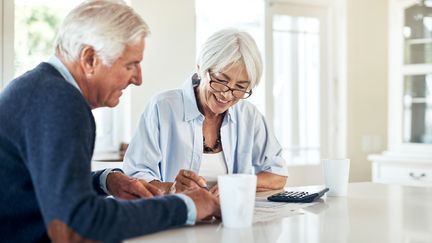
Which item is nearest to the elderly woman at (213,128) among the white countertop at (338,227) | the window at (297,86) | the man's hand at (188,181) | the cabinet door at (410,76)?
the man's hand at (188,181)

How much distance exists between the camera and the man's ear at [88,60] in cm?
114

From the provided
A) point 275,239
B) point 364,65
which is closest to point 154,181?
point 275,239

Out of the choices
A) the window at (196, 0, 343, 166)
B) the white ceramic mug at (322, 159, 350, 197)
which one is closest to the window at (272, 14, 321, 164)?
the window at (196, 0, 343, 166)

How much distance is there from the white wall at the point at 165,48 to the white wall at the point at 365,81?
4.29ft

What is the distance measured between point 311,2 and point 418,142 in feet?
4.09

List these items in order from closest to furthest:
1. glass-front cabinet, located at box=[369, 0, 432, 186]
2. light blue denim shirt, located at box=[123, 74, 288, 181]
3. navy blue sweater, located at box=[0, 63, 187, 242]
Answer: navy blue sweater, located at box=[0, 63, 187, 242] → light blue denim shirt, located at box=[123, 74, 288, 181] → glass-front cabinet, located at box=[369, 0, 432, 186]

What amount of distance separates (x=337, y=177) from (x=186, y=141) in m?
0.53

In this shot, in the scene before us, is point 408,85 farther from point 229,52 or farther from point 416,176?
point 229,52

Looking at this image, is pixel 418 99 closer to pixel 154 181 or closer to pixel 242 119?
pixel 242 119

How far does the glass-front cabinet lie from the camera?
143 inches

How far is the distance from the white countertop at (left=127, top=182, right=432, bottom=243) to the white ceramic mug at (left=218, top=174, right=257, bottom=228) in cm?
2

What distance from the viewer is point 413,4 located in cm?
365

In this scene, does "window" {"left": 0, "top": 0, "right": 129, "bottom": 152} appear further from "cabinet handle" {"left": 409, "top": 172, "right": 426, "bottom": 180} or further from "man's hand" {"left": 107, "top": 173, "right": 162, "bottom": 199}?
"cabinet handle" {"left": 409, "top": 172, "right": 426, "bottom": 180}

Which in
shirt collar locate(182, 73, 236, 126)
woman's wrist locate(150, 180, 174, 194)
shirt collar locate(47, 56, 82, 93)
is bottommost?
woman's wrist locate(150, 180, 174, 194)
